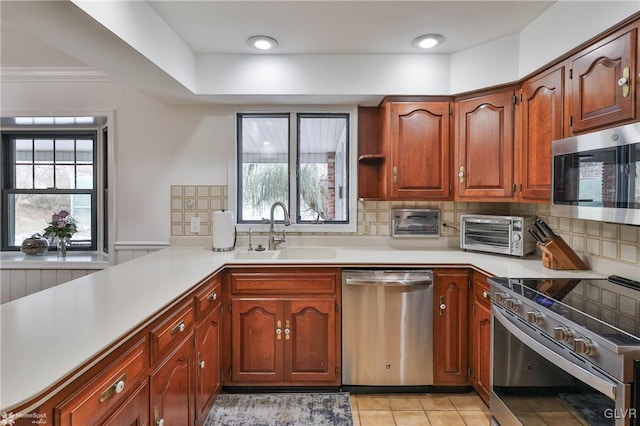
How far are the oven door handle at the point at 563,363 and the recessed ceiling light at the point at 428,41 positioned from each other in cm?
171

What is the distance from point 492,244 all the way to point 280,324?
159cm

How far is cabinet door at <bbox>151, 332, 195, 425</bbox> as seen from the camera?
4.29 ft

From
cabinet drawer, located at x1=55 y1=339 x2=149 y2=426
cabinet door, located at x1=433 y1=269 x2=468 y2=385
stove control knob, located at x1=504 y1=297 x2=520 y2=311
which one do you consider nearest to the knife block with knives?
cabinet door, located at x1=433 y1=269 x2=468 y2=385

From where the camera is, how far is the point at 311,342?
222 cm

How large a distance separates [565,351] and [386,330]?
1.12 m

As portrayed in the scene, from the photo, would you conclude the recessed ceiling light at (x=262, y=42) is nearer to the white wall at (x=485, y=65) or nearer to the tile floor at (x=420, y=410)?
the white wall at (x=485, y=65)

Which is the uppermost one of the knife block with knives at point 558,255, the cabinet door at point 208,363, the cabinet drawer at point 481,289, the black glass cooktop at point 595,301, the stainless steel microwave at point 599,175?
the stainless steel microwave at point 599,175

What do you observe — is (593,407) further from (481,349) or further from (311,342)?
(311,342)

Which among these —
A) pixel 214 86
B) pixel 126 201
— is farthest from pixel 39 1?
pixel 126 201

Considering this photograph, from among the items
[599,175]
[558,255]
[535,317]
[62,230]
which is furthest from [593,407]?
[62,230]

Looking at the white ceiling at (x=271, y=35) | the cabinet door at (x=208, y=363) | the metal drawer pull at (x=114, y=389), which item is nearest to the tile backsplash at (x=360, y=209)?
the white ceiling at (x=271, y=35)

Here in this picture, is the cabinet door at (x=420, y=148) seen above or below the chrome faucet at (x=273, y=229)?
above

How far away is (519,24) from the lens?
2.06m

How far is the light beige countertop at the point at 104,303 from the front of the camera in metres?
0.84
